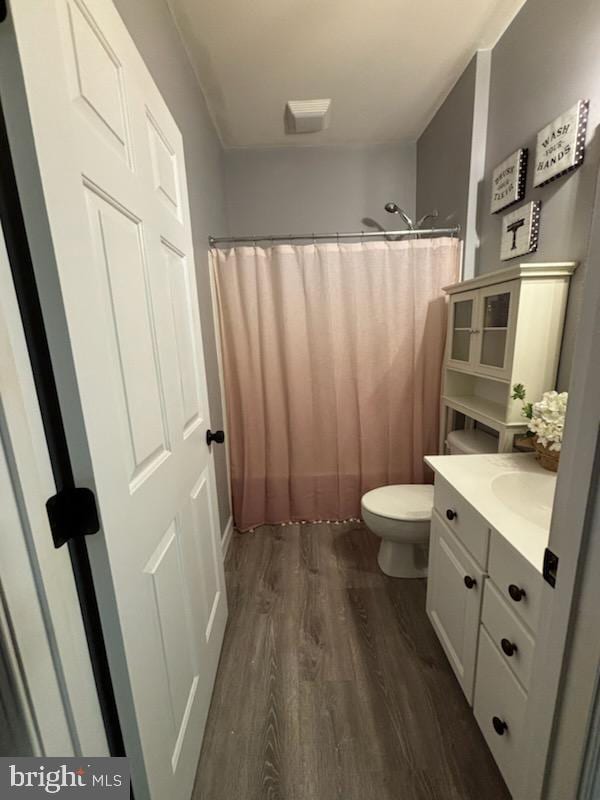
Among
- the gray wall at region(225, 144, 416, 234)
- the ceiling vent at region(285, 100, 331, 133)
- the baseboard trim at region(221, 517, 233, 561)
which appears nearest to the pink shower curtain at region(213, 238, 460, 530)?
the baseboard trim at region(221, 517, 233, 561)

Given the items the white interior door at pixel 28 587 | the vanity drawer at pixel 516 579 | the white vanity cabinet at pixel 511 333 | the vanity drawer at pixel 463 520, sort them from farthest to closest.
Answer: the white vanity cabinet at pixel 511 333 → the vanity drawer at pixel 463 520 → the vanity drawer at pixel 516 579 → the white interior door at pixel 28 587

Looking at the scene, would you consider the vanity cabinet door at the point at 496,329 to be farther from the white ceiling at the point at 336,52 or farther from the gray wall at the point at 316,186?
the gray wall at the point at 316,186

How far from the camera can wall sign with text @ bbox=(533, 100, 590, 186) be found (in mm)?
1109

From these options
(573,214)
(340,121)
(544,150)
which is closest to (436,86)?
(340,121)

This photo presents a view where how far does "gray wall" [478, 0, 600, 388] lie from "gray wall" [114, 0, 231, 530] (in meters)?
1.43

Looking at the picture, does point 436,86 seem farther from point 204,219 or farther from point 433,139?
point 204,219

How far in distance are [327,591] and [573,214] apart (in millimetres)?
1874

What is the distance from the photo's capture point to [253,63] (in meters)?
1.58

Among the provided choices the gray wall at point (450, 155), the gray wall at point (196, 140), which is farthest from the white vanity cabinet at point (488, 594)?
the gray wall at point (450, 155)

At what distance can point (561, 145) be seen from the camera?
1184 mm

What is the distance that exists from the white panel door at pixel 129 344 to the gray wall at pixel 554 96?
136cm

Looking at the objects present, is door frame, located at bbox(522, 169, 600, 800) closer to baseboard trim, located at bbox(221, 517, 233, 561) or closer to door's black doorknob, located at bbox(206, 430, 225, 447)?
door's black doorknob, located at bbox(206, 430, 225, 447)

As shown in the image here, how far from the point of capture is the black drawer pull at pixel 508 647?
84 cm

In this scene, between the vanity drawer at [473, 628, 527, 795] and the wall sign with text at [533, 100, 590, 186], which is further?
the wall sign with text at [533, 100, 590, 186]
